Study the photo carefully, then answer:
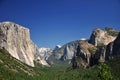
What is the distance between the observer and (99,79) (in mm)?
106625

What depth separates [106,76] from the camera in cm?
10556

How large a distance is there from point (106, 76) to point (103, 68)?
3503 mm

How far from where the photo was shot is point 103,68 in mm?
107625

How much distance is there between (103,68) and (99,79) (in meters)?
4.40

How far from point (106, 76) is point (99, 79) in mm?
2914
